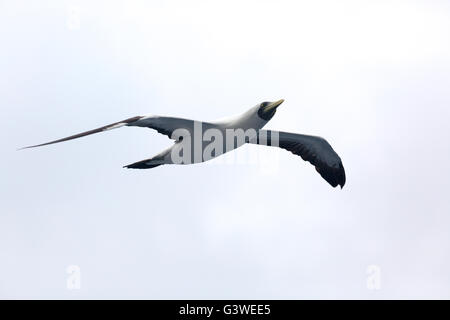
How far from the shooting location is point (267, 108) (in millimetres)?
23469

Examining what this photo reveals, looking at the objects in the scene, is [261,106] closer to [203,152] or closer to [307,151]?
[203,152]

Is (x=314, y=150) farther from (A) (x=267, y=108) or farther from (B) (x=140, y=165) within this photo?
(B) (x=140, y=165)

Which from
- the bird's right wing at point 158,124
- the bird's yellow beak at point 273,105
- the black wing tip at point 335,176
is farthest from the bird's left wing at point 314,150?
the bird's right wing at point 158,124

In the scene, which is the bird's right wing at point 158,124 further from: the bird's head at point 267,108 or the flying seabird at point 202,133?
the bird's head at point 267,108

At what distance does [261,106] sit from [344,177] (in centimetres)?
598

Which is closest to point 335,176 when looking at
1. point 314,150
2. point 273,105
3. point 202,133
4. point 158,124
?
point 314,150

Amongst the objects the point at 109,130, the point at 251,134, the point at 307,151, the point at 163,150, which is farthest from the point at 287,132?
the point at 109,130

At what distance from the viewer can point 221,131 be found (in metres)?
23.5

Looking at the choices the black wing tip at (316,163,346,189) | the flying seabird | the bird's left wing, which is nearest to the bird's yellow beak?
the flying seabird

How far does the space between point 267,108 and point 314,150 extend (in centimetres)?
462

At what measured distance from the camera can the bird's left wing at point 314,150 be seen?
87.7ft

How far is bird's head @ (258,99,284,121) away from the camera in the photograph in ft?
76.9

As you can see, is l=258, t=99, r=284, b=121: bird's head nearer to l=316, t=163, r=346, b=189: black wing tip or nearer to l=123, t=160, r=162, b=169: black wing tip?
l=123, t=160, r=162, b=169: black wing tip
